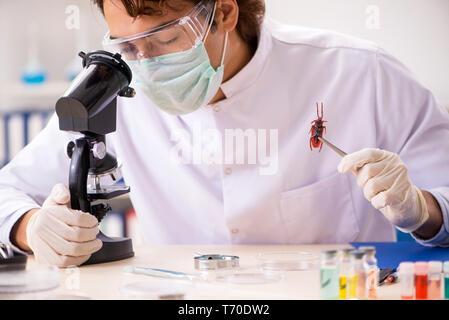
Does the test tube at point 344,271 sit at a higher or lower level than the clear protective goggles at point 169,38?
lower

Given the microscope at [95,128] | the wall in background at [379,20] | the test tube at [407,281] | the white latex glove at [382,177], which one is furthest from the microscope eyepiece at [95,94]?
the test tube at [407,281]

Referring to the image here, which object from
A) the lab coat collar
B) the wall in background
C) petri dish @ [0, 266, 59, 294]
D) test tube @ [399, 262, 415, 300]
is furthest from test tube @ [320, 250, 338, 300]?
the lab coat collar

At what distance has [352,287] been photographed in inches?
34.7

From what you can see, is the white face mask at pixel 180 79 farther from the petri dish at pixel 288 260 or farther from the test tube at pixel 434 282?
the test tube at pixel 434 282

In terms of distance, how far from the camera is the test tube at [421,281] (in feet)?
2.93

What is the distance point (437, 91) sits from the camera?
142 centimetres

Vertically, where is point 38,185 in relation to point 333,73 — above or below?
below

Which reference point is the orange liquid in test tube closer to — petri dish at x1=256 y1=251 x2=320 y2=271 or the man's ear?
petri dish at x1=256 y1=251 x2=320 y2=271

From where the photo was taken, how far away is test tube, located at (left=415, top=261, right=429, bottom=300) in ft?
2.93

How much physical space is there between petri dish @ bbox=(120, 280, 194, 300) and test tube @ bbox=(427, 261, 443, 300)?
0.37 m

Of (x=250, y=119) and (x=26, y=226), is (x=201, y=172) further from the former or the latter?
(x=26, y=226)

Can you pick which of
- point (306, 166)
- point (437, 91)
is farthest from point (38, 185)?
point (437, 91)

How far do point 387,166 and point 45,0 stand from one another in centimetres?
94

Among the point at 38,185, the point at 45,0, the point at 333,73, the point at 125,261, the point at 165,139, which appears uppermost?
the point at 45,0
